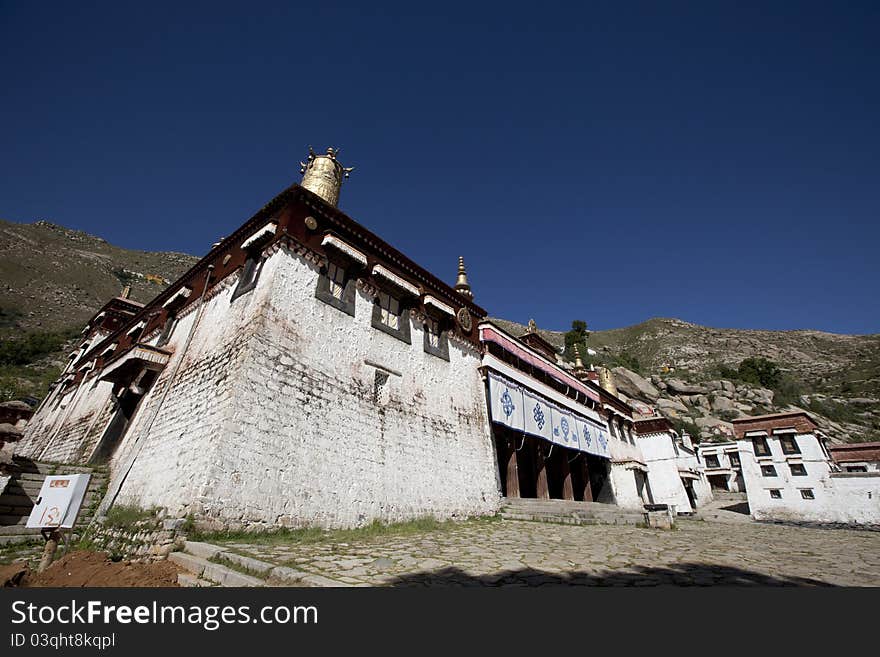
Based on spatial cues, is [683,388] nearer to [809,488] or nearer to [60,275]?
[809,488]

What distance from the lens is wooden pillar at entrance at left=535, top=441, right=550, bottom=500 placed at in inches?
651

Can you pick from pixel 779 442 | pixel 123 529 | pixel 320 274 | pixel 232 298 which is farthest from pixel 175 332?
pixel 779 442

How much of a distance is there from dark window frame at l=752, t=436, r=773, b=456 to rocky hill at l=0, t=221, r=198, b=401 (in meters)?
59.2

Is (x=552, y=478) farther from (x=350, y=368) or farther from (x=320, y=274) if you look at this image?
(x=320, y=274)

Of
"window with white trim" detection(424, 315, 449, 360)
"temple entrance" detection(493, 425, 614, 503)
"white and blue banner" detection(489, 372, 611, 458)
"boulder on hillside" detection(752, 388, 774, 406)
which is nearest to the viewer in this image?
"window with white trim" detection(424, 315, 449, 360)

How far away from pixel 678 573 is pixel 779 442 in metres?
30.7

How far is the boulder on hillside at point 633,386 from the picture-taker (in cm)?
4750

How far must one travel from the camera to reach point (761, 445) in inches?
1083

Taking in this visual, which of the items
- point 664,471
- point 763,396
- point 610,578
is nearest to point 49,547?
point 610,578

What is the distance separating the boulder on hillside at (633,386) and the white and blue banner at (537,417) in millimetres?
30033

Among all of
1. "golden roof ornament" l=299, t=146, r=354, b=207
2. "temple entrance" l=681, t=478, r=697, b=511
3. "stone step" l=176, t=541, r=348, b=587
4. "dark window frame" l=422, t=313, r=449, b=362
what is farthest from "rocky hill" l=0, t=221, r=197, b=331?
"temple entrance" l=681, t=478, r=697, b=511

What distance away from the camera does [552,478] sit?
66.9 ft

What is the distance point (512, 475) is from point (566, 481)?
17.4 feet

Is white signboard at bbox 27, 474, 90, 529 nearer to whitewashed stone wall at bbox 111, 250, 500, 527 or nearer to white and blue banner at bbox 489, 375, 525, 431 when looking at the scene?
whitewashed stone wall at bbox 111, 250, 500, 527
